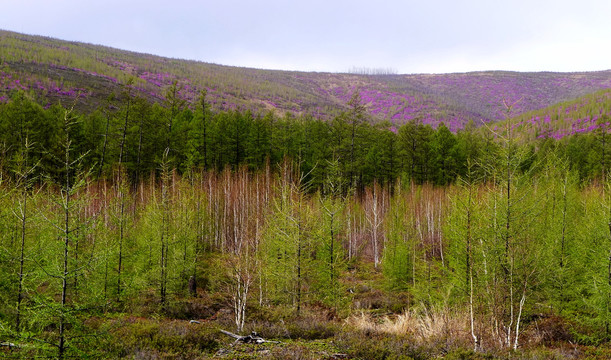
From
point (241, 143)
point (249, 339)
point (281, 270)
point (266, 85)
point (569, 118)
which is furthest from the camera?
point (266, 85)

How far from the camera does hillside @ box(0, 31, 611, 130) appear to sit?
60.6 meters

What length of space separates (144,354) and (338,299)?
25.5ft

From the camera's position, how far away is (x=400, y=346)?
7383mm

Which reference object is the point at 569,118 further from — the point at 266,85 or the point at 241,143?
the point at 266,85

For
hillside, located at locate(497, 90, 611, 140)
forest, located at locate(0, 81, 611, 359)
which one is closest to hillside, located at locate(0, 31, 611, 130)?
forest, located at locate(0, 81, 611, 359)

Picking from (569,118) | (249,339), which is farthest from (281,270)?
(569,118)

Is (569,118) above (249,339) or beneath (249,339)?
above

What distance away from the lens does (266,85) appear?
120812mm

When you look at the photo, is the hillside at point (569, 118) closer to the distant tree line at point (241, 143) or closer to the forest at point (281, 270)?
the distant tree line at point (241, 143)

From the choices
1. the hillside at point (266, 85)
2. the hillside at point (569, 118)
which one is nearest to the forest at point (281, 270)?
the hillside at point (266, 85)

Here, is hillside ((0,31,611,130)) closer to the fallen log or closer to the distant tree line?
the distant tree line

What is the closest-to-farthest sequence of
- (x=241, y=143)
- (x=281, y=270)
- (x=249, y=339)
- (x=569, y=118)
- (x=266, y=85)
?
(x=249, y=339) < (x=281, y=270) < (x=241, y=143) < (x=569, y=118) < (x=266, y=85)

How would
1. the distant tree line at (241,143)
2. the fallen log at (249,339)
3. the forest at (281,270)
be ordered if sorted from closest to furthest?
the forest at (281,270)
the fallen log at (249,339)
the distant tree line at (241,143)

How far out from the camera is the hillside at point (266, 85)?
60.6 m
